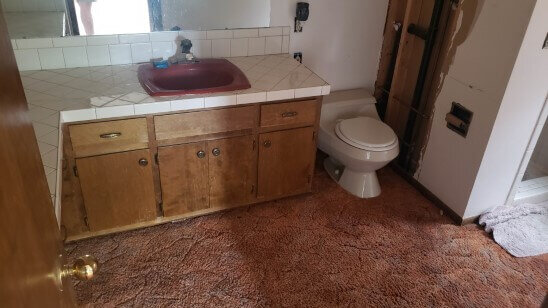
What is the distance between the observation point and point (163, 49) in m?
2.30

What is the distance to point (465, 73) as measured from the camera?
88.0 inches

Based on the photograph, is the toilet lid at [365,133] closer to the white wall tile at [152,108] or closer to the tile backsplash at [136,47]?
the tile backsplash at [136,47]

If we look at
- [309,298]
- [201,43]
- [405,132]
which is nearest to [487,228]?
[405,132]

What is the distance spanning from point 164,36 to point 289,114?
2.53 ft

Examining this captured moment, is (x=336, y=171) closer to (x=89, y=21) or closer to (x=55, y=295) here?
(x=89, y=21)

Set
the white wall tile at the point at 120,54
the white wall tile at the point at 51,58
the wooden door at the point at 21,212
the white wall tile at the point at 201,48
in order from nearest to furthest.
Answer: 1. the wooden door at the point at 21,212
2. the white wall tile at the point at 51,58
3. the white wall tile at the point at 120,54
4. the white wall tile at the point at 201,48

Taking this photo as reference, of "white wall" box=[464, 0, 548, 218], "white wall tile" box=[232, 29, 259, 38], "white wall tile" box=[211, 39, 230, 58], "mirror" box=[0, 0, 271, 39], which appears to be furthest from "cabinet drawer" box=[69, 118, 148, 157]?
"white wall" box=[464, 0, 548, 218]

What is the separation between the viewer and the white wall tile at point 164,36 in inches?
88.7

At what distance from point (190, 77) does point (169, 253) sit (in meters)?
0.92

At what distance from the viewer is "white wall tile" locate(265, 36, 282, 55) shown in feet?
8.28

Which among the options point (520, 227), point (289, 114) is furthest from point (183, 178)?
point (520, 227)

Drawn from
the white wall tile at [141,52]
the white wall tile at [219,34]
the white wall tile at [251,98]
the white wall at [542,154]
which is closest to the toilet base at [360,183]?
the white wall tile at [251,98]

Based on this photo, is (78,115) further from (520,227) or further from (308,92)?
(520,227)

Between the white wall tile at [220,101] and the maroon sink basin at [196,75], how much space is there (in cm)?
9
